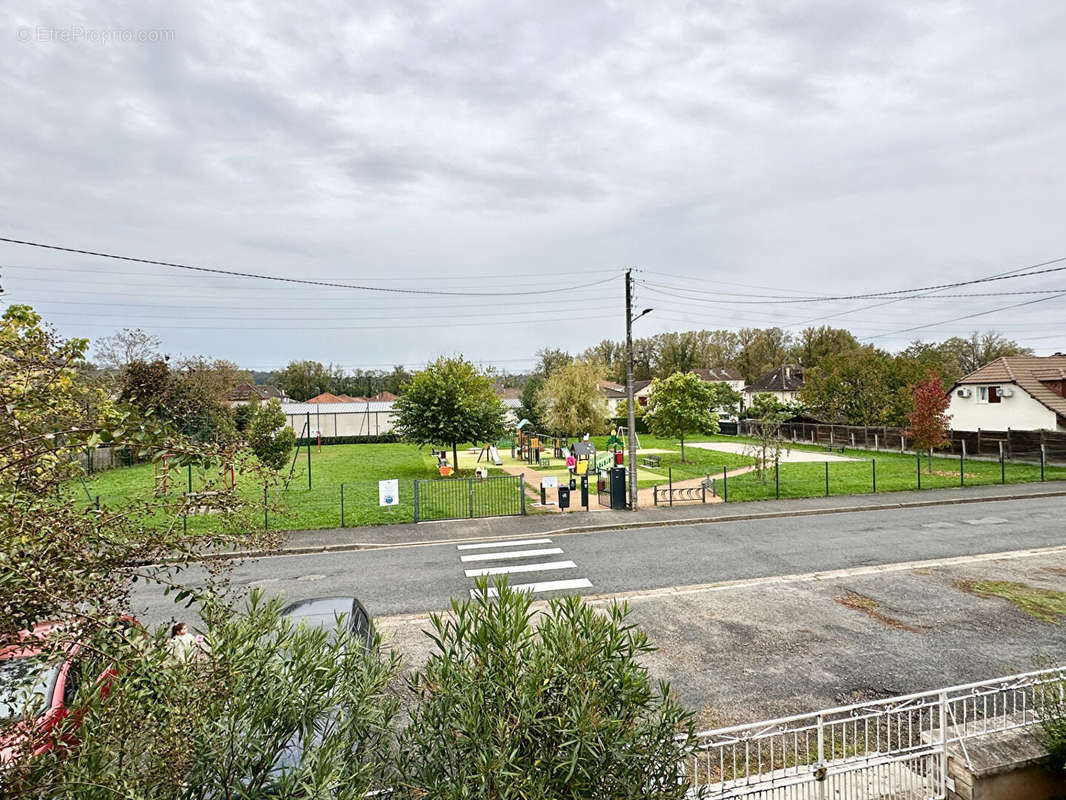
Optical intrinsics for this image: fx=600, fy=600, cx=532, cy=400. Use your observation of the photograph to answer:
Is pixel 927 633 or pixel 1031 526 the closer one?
pixel 927 633

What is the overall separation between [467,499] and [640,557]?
27.2 ft

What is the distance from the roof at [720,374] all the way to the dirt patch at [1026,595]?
69.0 metres

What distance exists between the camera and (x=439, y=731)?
3346 mm

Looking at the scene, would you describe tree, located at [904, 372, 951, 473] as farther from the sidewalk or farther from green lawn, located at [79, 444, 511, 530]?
green lawn, located at [79, 444, 511, 530]

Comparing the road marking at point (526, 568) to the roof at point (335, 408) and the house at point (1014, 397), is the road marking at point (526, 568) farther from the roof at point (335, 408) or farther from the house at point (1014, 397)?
the roof at point (335, 408)

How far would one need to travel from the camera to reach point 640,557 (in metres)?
14.6

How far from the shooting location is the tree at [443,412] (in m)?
26.8

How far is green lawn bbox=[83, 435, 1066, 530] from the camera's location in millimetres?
19828

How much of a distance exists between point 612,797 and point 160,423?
302 cm

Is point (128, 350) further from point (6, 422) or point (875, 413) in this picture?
point (875, 413)

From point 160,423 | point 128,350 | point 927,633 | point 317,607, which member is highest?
point 128,350

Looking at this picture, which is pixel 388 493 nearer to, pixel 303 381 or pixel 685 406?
pixel 685 406

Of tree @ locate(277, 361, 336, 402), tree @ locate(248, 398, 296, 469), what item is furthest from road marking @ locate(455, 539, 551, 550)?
tree @ locate(277, 361, 336, 402)

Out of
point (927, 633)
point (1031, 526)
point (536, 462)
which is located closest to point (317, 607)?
point (927, 633)
